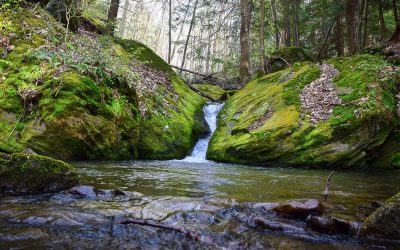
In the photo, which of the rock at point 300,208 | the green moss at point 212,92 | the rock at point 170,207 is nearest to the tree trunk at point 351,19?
the green moss at point 212,92

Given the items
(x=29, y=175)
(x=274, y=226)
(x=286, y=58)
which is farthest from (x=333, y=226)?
(x=286, y=58)

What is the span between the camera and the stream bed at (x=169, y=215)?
286 cm

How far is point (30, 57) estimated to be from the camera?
27.2ft

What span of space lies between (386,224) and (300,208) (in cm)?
85

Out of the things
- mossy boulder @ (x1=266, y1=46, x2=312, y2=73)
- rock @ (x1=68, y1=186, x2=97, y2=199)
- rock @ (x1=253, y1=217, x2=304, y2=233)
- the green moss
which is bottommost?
rock @ (x1=253, y1=217, x2=304, y2=233)

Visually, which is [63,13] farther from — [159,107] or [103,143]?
[103,143]

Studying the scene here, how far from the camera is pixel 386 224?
10.1 feet

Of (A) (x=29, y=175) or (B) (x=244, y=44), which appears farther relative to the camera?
(B) (x=244, y=44)

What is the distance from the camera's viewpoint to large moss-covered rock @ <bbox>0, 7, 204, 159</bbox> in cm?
717

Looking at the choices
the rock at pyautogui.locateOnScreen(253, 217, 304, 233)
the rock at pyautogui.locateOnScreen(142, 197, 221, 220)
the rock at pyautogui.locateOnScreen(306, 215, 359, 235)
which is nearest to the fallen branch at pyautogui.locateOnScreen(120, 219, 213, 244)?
the rock at pyautogui.locateOnScreen(142, 197, 221, 220)

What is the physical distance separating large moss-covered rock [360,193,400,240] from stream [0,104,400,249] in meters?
0.11

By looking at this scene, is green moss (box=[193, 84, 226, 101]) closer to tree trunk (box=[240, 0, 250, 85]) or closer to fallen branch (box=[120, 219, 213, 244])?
tree trunk (box=[240, 0, 250, 85])

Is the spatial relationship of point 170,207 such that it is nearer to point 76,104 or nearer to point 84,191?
point 84,191

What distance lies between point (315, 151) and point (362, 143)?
3.86ft
